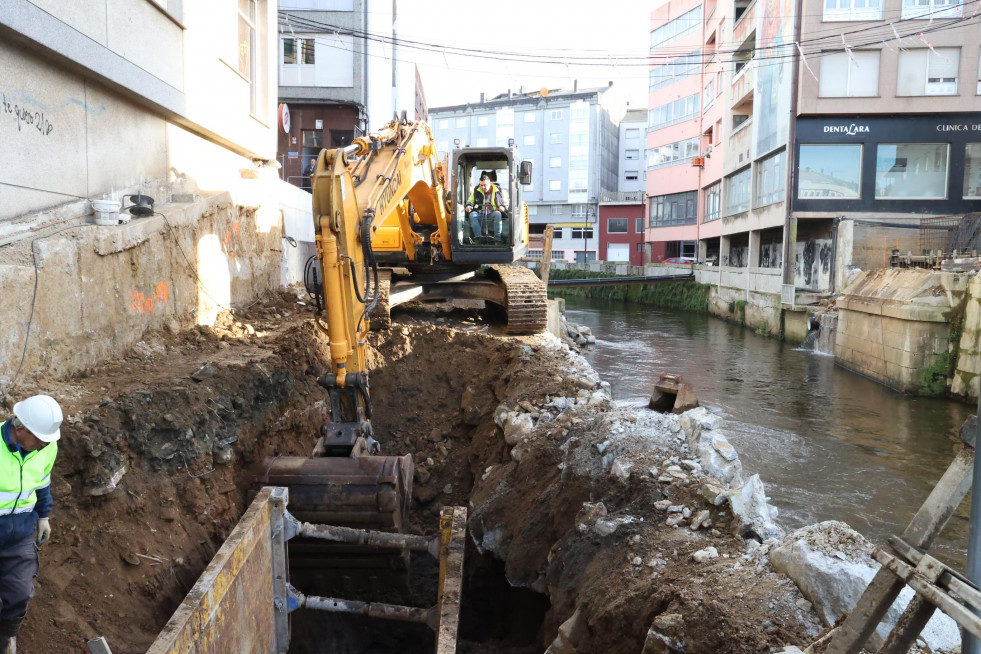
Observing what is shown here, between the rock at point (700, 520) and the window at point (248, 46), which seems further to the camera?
the window at point (248, 46)

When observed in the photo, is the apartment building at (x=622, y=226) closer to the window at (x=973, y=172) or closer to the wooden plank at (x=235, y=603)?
the window at (x=973, y=172)

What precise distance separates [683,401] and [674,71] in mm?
40701

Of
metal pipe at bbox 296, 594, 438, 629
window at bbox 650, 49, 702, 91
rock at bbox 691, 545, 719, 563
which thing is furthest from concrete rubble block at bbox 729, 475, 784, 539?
window at bbox 650, 49, 702, 91

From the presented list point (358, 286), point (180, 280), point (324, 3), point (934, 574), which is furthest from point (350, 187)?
point (324, 3)

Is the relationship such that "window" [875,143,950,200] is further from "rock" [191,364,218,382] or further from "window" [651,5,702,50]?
"rock" [191,364,218,382]

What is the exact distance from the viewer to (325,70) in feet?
81.0

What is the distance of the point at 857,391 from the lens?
15.6 m

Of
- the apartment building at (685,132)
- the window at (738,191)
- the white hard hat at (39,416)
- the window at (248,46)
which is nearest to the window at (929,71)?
the window at (738,191)

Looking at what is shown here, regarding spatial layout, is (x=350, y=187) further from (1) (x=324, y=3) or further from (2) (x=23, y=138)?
(1) (x=324, y=3)

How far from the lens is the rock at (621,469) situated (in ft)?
17.8

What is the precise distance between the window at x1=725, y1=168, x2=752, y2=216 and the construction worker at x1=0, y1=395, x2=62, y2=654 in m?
30.5

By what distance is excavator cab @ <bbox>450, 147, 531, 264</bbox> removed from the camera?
11.0m

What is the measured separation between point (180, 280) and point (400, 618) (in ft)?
15.3

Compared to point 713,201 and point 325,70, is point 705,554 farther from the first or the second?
point 713,201
